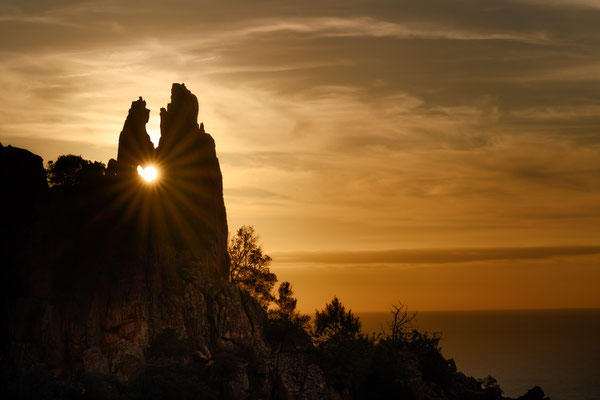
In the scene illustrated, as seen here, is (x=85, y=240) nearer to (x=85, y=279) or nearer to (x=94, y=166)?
(x=85, y=279)

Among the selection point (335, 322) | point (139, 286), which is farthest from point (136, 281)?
point (335, 322)

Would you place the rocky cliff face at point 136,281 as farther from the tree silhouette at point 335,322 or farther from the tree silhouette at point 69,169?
the tree silhouette at point 335,322

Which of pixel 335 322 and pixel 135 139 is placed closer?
pixel 135 139

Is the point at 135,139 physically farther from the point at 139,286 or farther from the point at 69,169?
the point at 139,286

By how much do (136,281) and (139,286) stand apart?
26.4 inches

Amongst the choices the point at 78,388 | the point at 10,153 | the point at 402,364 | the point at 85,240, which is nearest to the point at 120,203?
the point at 85,240

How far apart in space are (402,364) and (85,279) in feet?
179

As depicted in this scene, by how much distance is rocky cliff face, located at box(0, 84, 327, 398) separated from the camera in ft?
306

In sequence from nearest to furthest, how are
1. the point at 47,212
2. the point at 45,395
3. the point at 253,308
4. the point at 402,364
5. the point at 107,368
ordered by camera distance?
the point at 45,395
the point at 107,368
the point at 47,212
the point at 253,308
the point at 402,364

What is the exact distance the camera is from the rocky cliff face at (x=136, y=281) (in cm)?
9319

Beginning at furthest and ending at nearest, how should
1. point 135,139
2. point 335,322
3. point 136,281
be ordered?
1. point 335,322
2. point 135,139
3. point 136,281

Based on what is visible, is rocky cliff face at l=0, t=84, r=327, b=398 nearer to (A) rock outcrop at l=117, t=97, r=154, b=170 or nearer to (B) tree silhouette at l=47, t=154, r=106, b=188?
(A) rock outcrop at l=117, t=97, r=154, b=170

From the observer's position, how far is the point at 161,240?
102 meters

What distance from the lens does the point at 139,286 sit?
96.9 meters
